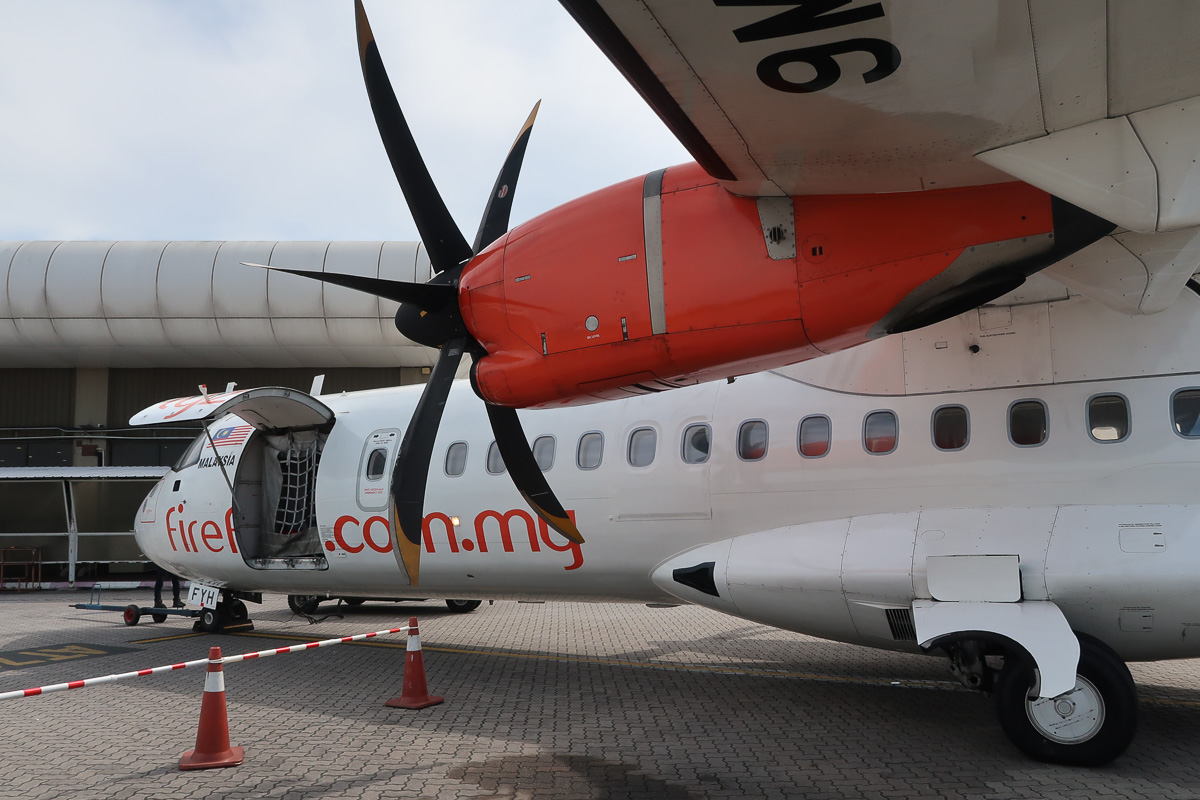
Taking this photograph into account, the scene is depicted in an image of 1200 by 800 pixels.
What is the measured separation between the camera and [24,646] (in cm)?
1262

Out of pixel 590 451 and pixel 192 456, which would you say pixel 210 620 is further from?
pixel 590 451

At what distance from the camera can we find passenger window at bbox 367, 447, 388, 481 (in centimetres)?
1081

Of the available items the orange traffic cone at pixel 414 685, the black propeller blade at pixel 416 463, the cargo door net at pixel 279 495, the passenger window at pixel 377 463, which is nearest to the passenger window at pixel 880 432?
the black propeller blade at pixel 416 463

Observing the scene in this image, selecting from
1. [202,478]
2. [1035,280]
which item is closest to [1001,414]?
[1035,280]

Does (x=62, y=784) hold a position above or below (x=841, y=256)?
below

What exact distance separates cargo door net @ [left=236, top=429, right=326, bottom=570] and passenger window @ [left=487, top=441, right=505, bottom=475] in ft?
12.0

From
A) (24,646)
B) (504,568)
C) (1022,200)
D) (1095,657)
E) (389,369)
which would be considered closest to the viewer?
(1022,200)

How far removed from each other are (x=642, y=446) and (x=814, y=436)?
1891mm

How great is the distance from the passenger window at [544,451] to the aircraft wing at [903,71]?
520 centimetres

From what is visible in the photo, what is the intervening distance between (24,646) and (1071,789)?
45.9 feet

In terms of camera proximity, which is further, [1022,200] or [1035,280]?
[1035,280]

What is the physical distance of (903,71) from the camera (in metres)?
3.82

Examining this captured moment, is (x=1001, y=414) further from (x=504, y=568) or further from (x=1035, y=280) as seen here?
(x=504, y=568)

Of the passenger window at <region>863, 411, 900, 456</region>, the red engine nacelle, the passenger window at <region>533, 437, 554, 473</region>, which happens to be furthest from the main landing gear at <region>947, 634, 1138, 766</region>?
the passenger window at <region>533, 437, 554, 473</region>
